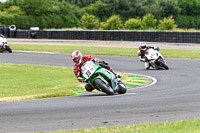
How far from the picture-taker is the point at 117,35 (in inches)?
1716

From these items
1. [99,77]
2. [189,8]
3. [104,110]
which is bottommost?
[104,110]

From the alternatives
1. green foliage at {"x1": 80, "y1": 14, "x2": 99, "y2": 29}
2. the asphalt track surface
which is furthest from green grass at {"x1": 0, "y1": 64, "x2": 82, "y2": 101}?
green foliage at {"x1": 80, "y1": 14, "x2": 99, "y2": 29}

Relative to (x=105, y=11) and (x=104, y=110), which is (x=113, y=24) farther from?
(x=104, y=110)

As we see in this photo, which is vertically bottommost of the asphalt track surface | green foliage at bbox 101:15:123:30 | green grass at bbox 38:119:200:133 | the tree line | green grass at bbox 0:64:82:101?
green grass at bbox 0:64:82:101

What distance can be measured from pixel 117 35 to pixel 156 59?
21866 millimetres

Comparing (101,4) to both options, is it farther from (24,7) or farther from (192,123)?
(192,123)

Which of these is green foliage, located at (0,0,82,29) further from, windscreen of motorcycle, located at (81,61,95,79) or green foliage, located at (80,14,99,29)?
windscreen of motorcycle, located at (81,61,95,79)

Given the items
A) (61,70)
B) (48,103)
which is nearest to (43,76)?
(61,70)

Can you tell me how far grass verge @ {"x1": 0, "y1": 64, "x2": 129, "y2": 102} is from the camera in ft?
46.7

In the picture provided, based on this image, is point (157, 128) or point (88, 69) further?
point (88, 69)

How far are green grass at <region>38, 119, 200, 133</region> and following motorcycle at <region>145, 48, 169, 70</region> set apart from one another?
540 inches

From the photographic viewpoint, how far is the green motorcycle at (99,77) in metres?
13.1

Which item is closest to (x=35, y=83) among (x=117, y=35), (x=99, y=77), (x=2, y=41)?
(x=99, y=77)

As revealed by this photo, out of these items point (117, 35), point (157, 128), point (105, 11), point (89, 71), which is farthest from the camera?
point (105, 11)
